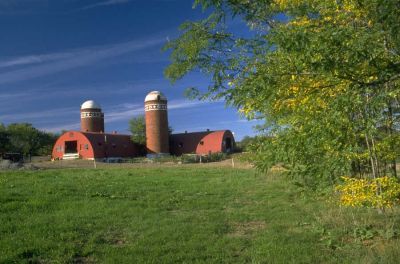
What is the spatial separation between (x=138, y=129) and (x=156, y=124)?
17.2 ft

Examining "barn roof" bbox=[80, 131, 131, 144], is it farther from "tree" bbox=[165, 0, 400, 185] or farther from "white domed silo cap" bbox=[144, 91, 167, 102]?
"tree" bbox=[165, 0, 400, 185]

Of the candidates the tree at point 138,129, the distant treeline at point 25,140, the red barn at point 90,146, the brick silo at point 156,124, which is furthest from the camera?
the distant treeline at point 25,140

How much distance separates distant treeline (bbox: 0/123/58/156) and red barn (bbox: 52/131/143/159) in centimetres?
1337

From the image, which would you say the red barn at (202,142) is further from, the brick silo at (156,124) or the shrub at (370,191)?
the shrub at (370,191)

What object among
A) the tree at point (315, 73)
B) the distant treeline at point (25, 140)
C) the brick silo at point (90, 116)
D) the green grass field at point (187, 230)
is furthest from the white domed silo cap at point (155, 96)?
the tree at point (315, 73)

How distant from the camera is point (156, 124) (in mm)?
65500

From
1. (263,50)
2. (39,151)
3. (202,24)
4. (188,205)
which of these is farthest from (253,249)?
(39,151)

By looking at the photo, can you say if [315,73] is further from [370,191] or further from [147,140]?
[147,140]

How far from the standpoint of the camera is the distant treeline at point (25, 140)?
2889 inches

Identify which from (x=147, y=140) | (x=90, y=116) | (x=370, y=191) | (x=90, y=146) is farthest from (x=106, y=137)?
(x=370, y=191)

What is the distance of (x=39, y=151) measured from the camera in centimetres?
8006

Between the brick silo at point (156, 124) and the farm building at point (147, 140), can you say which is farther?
the brick silo at point (156, 124)

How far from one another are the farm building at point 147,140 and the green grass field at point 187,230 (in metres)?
46.2

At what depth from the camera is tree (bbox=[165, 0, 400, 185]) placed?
17.7 ft
